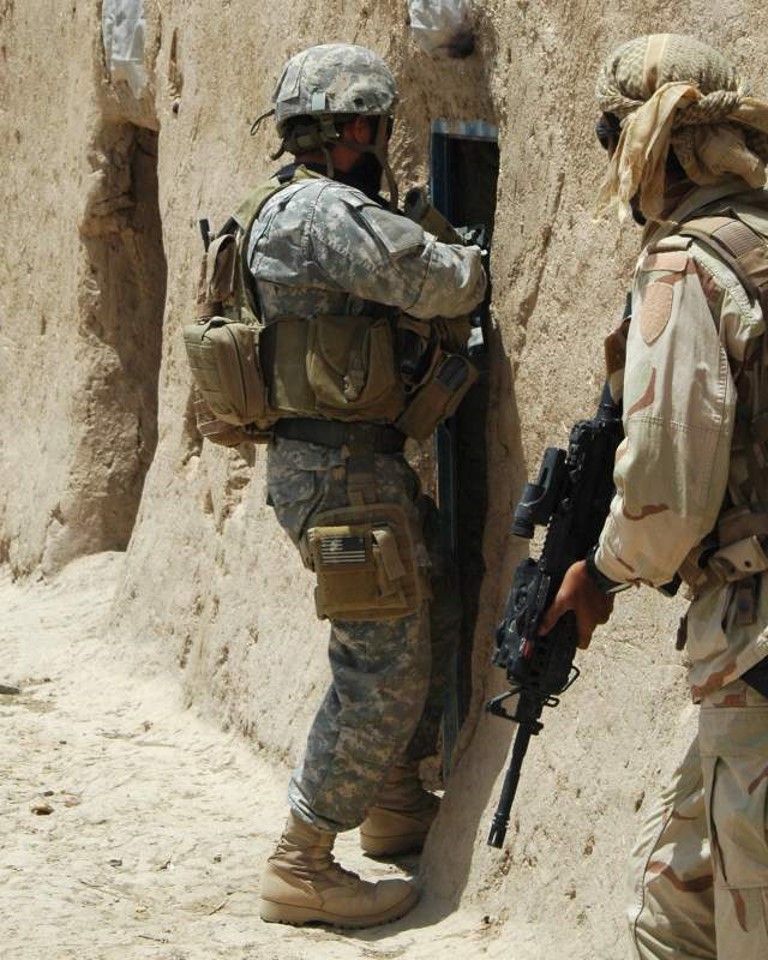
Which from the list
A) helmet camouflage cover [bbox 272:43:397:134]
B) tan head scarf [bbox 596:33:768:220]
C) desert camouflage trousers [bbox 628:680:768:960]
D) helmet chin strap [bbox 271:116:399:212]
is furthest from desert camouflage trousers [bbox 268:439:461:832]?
tan head scarf [bbox 596:33:768:220]

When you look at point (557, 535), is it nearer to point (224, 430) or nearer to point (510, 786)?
point (510, 786)

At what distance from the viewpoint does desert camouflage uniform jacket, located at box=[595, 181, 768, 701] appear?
2.69 metres

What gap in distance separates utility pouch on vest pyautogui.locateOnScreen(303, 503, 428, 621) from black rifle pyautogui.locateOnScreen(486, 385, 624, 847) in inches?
37.8

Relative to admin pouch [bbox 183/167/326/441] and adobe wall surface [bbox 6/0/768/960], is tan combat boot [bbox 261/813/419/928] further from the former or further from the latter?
admin pouch [bbox 183/167/326/441]

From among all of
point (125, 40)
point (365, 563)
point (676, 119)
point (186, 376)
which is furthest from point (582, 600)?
point (125, 40)

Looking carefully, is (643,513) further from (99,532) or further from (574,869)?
(99,532)

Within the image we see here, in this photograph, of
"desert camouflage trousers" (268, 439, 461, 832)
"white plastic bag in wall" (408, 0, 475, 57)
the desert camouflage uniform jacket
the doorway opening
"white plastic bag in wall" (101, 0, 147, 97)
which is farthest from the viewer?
"white plastic bag in wall" (101, 0, 147, 97)

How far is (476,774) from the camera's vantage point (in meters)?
4.36

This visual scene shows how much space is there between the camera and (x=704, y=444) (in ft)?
8.84

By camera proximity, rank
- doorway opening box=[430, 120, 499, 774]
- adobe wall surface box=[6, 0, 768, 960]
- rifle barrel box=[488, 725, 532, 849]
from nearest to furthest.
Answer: rifle barrel box=[488, 725, 532, 849]
adobe wall surface box=[6, 0, 768, 960]
doorway opening box=[430, 120, 499, 774]

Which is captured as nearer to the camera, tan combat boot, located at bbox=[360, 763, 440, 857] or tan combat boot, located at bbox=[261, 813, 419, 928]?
tan combat boot, located at bbox=[261, 813, 419, 928]

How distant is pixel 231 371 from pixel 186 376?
2347mm

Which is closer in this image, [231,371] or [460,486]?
[231,371]

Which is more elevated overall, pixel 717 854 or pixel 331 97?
pixel 331 97
